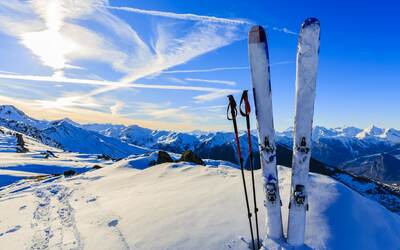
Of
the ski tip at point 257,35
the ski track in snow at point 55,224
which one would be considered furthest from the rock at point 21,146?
the ski tip at point 257,35

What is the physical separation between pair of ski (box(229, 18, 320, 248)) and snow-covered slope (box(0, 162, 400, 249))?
0.72 meters

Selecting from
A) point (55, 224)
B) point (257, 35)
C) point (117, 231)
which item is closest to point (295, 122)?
point (257, 35)

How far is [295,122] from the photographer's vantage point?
645 cm

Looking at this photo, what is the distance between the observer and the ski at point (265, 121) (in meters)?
6.43

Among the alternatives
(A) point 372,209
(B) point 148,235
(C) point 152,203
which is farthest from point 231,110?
(C) point 152,203

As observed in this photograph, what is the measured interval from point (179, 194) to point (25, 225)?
5.43 metres

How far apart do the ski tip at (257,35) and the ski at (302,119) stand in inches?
27.4

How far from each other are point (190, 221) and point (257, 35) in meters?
4.94

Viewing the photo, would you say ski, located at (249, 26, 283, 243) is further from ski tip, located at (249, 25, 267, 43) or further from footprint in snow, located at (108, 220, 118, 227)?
footprint in snow, located at (108, 220, 118, 227)

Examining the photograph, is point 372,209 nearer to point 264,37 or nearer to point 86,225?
point 264,37

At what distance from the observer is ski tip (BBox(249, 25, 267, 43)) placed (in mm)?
6391

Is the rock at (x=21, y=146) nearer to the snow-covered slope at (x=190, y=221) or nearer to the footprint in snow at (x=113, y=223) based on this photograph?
the snow-covered slope at (x=190, y=221)

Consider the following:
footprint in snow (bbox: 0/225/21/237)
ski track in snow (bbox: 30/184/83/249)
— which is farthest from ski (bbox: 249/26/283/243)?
footprint in snow (bbox: 0/225/21/237)

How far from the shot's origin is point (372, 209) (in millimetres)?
8461
